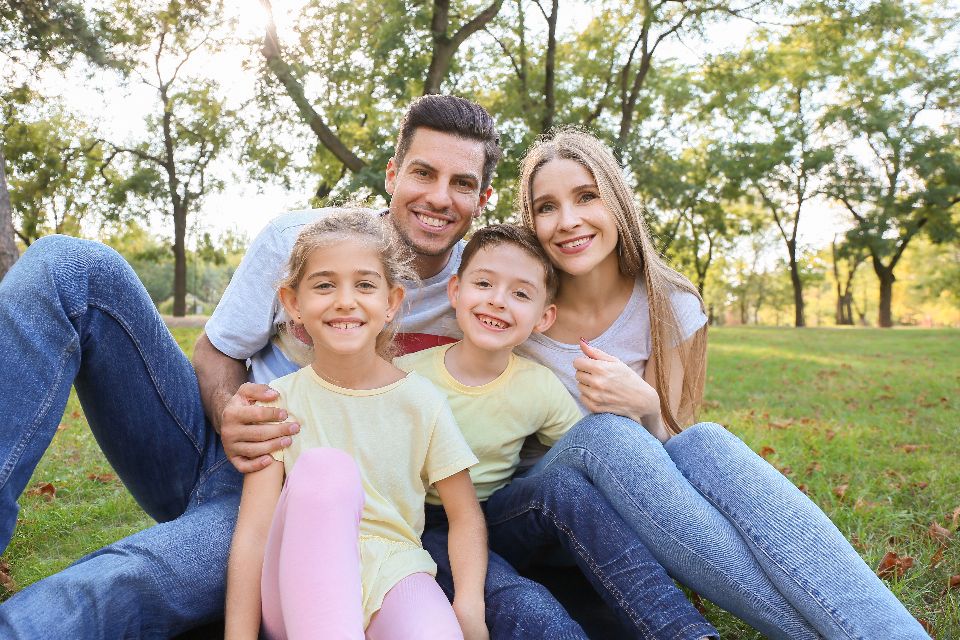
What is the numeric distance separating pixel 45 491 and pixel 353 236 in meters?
3.07

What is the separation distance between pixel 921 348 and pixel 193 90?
59.2ft

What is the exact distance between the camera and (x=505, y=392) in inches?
101

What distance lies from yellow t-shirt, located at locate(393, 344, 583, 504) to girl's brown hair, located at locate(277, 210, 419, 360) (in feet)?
0.73

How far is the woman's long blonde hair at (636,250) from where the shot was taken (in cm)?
285

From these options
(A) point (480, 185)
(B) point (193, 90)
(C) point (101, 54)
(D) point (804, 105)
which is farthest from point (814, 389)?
(D) point (804, 105)

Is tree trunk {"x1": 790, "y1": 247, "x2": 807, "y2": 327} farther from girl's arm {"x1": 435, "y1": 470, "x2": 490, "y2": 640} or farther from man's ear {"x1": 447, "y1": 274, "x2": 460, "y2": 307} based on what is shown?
girl's arm {"x1": 435, "y1": 470, "x2": 490, "y2": 640}

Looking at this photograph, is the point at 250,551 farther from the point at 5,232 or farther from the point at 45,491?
the point at 5,232

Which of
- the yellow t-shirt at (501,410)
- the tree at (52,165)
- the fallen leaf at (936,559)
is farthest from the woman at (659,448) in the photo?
the tree at (52,165)

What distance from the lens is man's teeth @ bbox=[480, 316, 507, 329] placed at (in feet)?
8.38

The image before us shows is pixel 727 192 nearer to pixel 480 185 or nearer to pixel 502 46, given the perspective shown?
pixel 502 46

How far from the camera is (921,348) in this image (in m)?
15.5

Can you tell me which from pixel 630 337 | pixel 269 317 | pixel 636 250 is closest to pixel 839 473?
pixel 630 337

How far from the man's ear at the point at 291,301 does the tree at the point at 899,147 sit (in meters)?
25.6

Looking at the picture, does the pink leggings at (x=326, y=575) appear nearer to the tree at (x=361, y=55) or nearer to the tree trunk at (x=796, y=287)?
the tree at (x=361, y=55)
